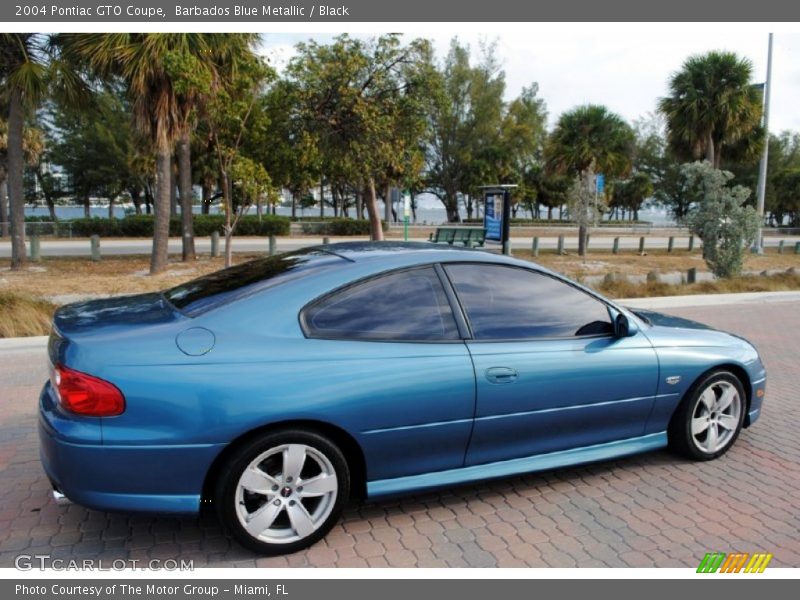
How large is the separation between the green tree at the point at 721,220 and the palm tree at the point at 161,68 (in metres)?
11.2

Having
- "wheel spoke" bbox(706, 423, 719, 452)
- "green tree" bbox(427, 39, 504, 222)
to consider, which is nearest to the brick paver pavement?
"wheel spoke" bbox(706, 423, 719, 452)

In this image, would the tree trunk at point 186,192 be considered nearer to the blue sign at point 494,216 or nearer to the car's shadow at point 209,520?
the blue sign at point 494,216

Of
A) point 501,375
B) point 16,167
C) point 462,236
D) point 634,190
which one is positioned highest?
point 634,190

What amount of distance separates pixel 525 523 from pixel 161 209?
13788mm

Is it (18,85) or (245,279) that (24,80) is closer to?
(18,85)

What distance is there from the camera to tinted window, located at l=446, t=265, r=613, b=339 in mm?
3758

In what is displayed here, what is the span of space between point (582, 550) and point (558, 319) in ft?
4.35

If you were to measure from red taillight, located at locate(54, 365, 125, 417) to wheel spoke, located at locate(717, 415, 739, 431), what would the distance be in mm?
3824

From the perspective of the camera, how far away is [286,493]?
3.19m

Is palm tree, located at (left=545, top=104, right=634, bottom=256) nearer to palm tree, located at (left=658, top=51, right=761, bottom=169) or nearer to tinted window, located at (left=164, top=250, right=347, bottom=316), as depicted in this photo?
palm tree, located at (left=658, top=51, right=761, bottom=169)

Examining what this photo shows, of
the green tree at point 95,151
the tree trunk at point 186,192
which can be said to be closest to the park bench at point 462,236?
the tree trunk at point 186,192

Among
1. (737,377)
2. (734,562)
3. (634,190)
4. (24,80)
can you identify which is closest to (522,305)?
(734,562)

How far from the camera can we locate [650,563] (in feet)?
10.6

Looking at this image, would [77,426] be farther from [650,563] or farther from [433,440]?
[650,563]
